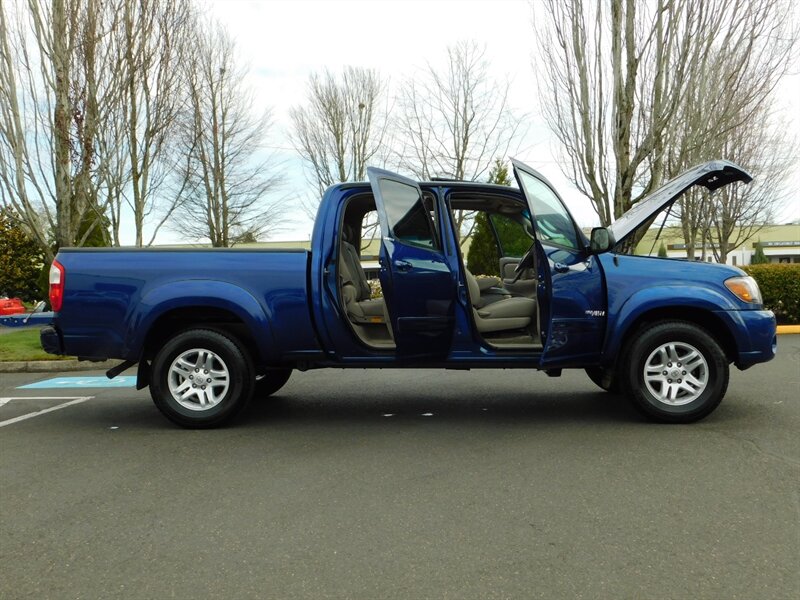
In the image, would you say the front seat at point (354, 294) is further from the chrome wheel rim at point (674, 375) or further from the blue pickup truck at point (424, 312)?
the chrome wheel rim at point (674, 375)

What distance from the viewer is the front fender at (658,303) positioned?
17.1 feet

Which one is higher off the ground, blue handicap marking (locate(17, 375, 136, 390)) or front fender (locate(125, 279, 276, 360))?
front fender (locate(125, 279, 276, 360))

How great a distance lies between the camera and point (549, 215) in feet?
17.4

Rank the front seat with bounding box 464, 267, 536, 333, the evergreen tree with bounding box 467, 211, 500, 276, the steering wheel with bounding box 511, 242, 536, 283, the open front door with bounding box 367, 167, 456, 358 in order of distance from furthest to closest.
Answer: the evergreen tree with bounding box 467, 211, 500, 276 < the steering wheel with bounding box 511, 242, 536, 283 < the front seat with bounding box 464, 267, 536, 333 < the open front door with bounding box 367, 167, 456, 358

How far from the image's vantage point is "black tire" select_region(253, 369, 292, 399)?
22.1 ft

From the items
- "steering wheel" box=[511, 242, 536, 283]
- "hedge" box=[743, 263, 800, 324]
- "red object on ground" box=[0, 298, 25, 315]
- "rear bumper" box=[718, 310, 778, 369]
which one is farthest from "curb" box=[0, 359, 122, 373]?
"hedge" box=[743, 263, 800, 324]

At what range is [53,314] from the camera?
5.42 meters

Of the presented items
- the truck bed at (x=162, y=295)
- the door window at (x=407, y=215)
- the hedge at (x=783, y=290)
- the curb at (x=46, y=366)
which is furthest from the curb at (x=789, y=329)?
the curb at (x=46, y=366)

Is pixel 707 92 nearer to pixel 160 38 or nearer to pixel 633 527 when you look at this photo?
pixel 160 38

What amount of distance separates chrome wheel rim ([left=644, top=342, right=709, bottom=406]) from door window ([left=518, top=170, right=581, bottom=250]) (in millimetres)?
1111

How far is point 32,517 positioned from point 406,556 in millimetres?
2079

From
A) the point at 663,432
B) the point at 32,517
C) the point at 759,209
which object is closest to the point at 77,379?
the point at 32,517

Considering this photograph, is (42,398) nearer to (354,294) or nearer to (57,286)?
(57,286)

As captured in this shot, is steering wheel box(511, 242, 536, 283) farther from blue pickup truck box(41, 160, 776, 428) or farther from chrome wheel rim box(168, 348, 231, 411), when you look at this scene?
chrome wheel rim box(168, 348, 231, 411)
